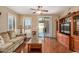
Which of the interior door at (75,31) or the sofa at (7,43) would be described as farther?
the interior door at (75,31)

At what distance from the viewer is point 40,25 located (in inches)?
443

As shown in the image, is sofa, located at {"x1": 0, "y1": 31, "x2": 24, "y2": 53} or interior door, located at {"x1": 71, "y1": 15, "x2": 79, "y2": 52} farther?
interior door, located at {"x1": 71, "y1": 15, "x2": 79, "y2": 52}

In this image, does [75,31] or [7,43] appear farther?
[75,31]

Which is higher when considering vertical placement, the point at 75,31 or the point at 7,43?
the point at 75,31
